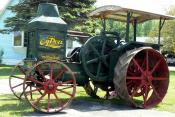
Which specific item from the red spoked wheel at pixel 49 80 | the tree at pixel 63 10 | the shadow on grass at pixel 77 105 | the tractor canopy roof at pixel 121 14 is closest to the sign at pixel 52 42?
the red spoked wheel at pixel 49 80

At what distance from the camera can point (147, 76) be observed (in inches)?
430

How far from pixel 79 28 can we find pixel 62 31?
42.1ft

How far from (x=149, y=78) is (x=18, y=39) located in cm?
2019

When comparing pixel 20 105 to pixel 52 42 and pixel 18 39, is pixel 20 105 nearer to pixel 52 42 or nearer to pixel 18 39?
pixel 52 42

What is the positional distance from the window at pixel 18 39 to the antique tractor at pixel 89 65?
17.5 m

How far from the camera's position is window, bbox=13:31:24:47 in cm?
2914

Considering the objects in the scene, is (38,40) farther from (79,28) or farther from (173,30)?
(173,30)

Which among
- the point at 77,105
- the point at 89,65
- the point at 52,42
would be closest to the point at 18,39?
the point at 89,65

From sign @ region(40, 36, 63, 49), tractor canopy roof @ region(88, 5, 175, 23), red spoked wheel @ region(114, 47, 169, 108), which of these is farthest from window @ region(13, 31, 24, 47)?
sign @ region(40, 36, 63, 49)

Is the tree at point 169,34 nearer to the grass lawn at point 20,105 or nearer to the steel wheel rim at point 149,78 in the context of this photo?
the grass lawn at point 20,105

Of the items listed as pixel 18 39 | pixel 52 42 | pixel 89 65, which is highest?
pixel 52 42

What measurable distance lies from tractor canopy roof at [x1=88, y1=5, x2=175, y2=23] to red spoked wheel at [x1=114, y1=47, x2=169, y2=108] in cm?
109

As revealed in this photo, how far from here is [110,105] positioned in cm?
1092

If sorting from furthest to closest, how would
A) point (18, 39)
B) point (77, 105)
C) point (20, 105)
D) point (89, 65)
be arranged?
point (18, 39), point (89, 65), point (77, 105), point (20, 105)
